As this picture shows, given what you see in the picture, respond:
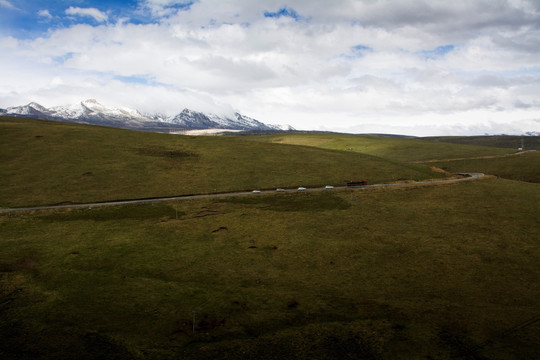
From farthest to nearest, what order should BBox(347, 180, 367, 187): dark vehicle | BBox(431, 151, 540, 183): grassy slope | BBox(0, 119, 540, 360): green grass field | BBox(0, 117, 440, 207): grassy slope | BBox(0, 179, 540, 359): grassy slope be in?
1. BBox(431, 151, 540, 183): grassy slope
2. BBox(347, 180, 367, 187): dark vehicle
3. BBox(0, 117, 440, 207): grassy slope
4. BBox(0, 119, 540, 360): green grass field
5. BBox(0, 179, 540, 359): grassy slope

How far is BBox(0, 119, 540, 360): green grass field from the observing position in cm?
2466

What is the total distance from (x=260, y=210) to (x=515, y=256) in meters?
37.1

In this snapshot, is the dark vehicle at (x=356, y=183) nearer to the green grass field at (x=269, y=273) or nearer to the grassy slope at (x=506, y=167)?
the green grass field at (x=269, y=273)

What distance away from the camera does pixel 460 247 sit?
4388cm

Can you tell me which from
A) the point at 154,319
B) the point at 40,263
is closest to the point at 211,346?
the point at 154,319

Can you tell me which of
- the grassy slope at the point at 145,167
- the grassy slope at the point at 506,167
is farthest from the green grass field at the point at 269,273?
the grassy slope at the point at 506,167

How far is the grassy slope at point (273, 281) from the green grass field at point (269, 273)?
169 mm

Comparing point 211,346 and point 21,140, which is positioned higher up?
point 21,140

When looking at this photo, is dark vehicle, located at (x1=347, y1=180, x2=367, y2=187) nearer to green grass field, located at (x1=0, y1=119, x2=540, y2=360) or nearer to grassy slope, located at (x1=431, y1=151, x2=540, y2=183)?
green grass field, located at (x1=0, y1=119, x2=540, y2=360)

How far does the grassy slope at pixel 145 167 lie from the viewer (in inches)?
2778

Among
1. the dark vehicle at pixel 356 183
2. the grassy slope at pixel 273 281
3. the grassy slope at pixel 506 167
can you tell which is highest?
the grassy slope at pixel 506 167

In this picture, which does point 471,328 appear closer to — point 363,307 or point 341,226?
point 363,307

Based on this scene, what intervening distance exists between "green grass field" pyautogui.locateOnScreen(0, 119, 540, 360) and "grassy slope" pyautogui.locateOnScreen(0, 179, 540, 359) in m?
0.17

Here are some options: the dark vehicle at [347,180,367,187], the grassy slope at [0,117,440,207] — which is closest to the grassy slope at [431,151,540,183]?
the grassy slope at [0,117,440,207]
